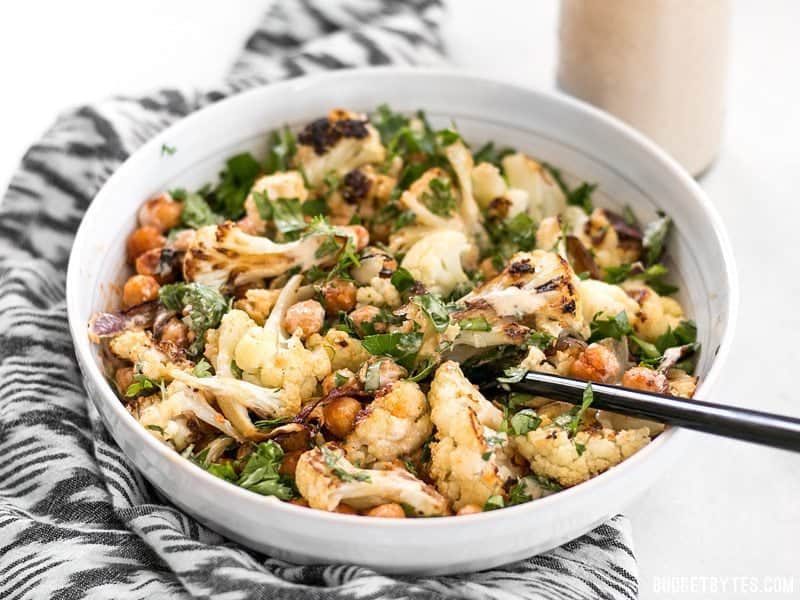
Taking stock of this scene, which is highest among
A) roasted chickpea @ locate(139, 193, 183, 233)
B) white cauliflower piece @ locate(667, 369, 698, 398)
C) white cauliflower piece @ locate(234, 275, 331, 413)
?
white cauliflower piece @ locate(667, 369, 698, 398)

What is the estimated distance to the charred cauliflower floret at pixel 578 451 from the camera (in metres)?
2.30

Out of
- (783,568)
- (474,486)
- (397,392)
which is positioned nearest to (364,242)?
(397,392)

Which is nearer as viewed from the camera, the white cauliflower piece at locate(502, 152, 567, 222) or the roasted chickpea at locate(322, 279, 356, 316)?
the roasted chickpea at locate(322, 279, 356, 316)

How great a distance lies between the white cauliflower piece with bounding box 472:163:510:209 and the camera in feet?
10.4

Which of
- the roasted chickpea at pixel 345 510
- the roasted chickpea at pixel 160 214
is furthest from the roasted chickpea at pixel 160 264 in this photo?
the roasted chickpea at pixel 345 510

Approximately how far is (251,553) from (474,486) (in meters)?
0.59

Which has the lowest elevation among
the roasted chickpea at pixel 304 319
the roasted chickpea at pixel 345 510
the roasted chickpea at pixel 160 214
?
the roasted chickpea at pixel 160 214

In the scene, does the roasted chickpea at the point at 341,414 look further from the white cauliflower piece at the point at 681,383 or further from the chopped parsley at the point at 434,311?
the white cauliflower piece at the point at 681,383

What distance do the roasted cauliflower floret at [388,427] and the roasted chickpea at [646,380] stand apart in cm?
52

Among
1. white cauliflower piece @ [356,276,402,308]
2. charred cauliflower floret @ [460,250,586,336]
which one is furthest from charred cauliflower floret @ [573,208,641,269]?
white cauliflower piece @ [356,276,402,308]

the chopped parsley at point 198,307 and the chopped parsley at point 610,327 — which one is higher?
the chopped parsley at point 610,327

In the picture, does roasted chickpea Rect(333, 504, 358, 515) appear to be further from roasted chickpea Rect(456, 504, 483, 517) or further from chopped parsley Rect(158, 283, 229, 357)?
chopped parsley Rect(158, 283, 229, 357)

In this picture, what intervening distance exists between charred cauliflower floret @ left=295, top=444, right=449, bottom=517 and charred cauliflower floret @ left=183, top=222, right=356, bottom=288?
0.71 m

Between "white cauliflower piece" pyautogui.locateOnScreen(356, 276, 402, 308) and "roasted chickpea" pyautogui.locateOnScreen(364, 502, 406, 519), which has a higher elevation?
"white cauliflower piece" pyautogui.locateOnScreen(356, 276, 402, 308)
